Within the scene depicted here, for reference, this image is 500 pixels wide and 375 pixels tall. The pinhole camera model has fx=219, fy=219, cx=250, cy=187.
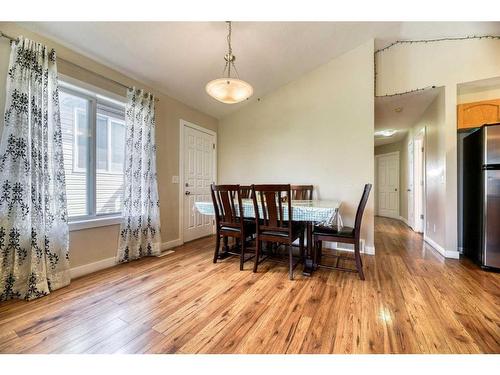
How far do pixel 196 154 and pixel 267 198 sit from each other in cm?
217

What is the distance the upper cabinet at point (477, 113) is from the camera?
285 centimetres

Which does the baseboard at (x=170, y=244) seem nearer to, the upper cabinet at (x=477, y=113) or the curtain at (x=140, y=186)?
the curtain at (x=140, y=186)

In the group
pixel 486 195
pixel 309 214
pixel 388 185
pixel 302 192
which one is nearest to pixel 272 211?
pixel 309 214

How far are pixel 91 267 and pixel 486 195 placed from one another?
4.47 metres

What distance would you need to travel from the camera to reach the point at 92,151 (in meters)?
2.50

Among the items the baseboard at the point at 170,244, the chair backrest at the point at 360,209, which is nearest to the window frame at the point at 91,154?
the baseboard at the point at 170,244

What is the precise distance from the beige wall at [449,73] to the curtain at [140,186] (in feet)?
12.1

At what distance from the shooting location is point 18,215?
182 cm

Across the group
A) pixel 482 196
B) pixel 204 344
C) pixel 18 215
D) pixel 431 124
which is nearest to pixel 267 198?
pixel 204 344

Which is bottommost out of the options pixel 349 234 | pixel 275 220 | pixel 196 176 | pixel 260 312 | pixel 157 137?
pixel 260 312

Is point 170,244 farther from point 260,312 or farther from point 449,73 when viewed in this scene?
point 449,73

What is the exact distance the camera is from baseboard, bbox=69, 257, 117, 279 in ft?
7.48

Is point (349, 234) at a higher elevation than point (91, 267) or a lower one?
higher
